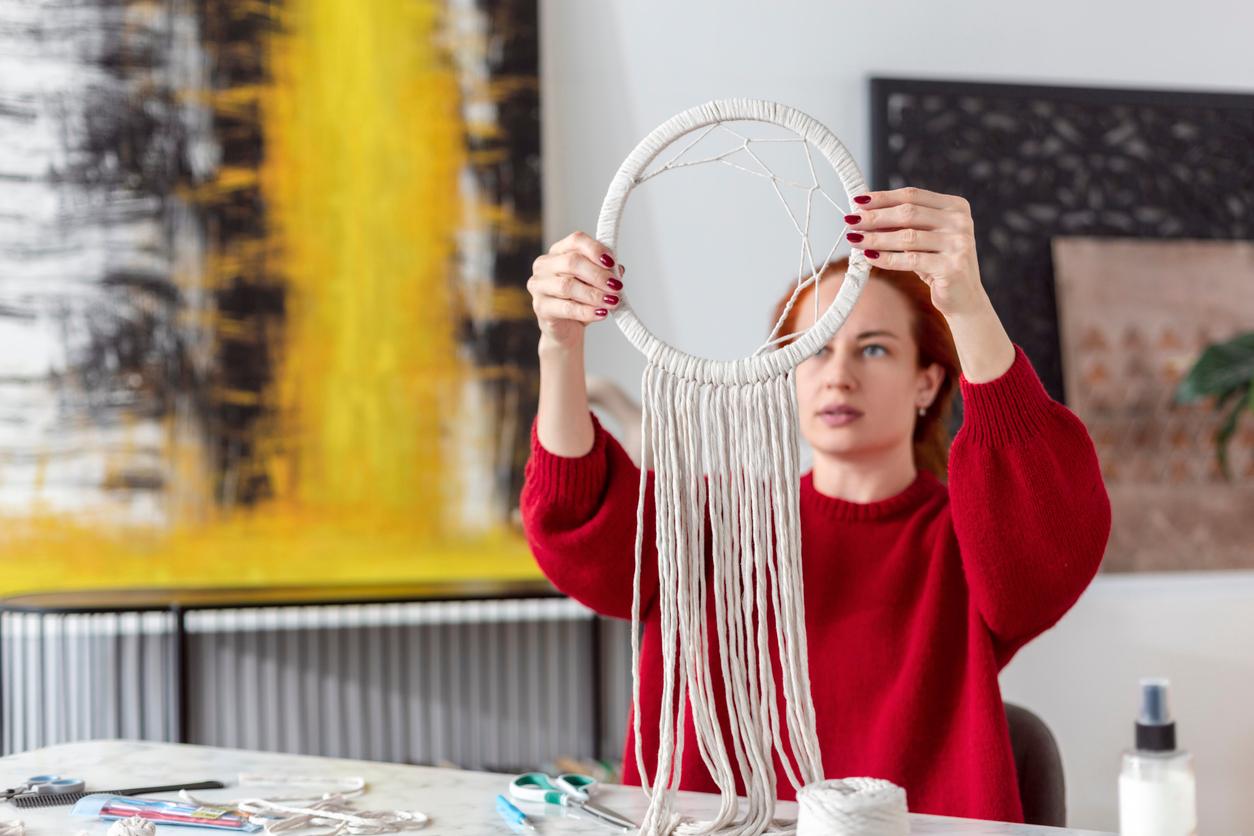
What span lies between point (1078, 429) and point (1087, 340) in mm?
1511

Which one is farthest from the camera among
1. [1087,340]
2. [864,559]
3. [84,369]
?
[1087,340]

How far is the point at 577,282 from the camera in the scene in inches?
35.1

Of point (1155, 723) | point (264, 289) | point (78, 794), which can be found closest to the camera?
point (1155, 723)

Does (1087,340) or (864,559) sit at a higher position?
(1087,340)

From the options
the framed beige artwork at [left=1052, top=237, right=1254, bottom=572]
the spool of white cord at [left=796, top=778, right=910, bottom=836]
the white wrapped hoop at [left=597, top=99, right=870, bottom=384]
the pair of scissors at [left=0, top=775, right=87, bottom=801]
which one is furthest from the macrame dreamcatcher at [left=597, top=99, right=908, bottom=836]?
the framed beige artwork at [left=1052, top=237, right=1254, bottom=572]

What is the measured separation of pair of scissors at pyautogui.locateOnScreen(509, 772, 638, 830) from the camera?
868mm

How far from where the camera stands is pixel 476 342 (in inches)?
84.0

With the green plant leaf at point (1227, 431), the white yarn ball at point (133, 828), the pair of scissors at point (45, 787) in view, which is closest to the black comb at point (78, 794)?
the pair of scissors at point (45, 787)

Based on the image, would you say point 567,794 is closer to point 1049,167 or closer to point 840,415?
point 840,415

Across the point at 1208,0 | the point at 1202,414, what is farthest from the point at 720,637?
the point at 1208,0

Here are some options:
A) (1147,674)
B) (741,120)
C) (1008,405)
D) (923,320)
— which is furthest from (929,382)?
(1147,674)

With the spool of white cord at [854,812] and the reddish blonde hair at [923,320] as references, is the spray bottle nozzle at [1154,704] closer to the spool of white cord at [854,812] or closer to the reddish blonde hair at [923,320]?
the spool of white cord at [854,812]

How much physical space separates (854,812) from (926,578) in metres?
0.44

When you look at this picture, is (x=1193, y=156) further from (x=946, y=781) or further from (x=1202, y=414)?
(x=946, y=781)
